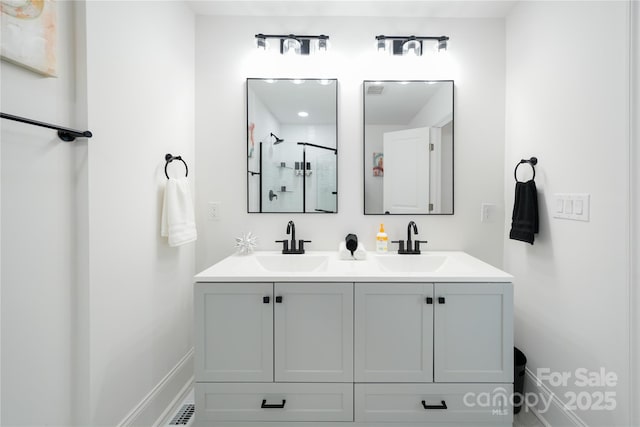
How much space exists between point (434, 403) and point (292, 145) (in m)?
1.65

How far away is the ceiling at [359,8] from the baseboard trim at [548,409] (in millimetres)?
2251

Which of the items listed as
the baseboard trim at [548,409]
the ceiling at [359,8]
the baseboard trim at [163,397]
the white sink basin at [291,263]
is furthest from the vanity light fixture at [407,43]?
the baseboard trim at [163,397]

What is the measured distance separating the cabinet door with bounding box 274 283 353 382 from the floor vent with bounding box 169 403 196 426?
0.67 meters

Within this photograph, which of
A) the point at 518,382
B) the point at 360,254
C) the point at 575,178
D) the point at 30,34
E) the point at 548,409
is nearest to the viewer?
the point at 30,34

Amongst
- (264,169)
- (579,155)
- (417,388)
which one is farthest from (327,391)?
(579,155)

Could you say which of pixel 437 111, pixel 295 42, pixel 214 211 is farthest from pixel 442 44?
pixel 214 211

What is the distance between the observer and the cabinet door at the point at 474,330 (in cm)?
137

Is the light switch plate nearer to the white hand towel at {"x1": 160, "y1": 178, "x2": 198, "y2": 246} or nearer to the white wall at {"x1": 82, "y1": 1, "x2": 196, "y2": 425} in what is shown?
the white hand towel at {"x1": 160, "y1": 178, "x2": 198, "y2": 246}

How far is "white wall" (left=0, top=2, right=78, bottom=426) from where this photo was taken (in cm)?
91

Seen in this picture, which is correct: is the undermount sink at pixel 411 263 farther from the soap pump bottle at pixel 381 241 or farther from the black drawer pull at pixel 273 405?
the black drawer pull at pixel 273 405

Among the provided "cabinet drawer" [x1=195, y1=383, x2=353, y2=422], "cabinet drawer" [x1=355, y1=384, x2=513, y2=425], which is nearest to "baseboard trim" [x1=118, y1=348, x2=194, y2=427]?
"cabinet drawer" [x1=195, y1=383, x2=353, y2=422]

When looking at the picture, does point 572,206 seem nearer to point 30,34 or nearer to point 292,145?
point 292,145

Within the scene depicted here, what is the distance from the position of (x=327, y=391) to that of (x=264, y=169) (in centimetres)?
135

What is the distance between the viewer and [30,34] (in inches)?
36.9
